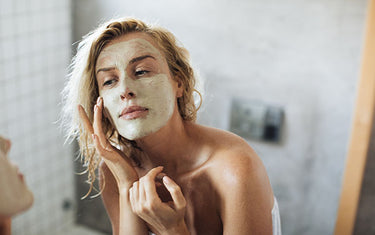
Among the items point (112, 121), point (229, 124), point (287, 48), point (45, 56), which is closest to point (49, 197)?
point (45, 56)

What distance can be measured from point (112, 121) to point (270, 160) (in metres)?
1.03

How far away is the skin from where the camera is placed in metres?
0.66

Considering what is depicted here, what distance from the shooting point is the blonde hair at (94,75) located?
2.36 feet

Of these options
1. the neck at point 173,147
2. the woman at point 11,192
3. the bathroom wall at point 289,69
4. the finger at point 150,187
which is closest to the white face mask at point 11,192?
the woman at point 11,192

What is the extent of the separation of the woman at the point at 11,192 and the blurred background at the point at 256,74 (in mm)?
1060

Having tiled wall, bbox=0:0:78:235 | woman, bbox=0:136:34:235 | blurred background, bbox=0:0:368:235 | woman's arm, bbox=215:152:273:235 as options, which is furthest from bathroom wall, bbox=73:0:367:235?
woman, bbox=0:136:34:235

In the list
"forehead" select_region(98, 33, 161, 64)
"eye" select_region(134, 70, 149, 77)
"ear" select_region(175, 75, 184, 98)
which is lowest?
"ear" select_region(175, 75, 184, 98)

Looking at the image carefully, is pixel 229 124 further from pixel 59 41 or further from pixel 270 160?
pixel 59 41

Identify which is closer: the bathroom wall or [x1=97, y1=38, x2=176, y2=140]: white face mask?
[x1=97, y1=38, x2=176, y2=140]: white face mask

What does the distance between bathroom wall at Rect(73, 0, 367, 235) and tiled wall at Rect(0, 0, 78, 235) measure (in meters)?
0.11

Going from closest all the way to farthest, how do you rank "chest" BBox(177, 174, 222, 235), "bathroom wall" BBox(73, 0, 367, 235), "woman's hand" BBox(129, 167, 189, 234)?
"woman's hand" BBox(129, 167, 189, 234) < "chest" BBox(177, 174, 222, 235) < "bathroom wall" BBox(73, 0, 367, 235)

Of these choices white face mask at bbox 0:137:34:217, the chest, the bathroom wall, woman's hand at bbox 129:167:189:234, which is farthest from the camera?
the bathroom wall

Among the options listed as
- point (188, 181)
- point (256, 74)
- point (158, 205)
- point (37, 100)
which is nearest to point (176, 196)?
point (158, 205)

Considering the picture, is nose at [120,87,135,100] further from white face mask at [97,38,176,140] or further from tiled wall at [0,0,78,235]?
tiled wall at [0,0,78,235]
